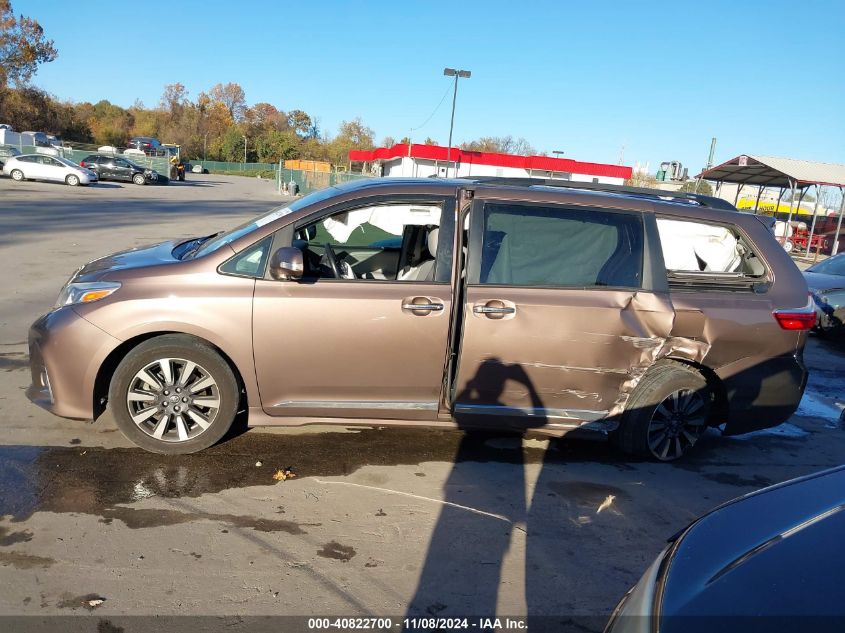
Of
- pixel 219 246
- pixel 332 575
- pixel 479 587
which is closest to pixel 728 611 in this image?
pixel 479 587

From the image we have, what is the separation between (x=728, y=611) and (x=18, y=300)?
348 inches

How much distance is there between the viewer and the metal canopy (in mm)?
23266

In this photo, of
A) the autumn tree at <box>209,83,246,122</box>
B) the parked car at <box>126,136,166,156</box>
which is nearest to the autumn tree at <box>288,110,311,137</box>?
the autumn tree at <box>209,83,246,122</box>

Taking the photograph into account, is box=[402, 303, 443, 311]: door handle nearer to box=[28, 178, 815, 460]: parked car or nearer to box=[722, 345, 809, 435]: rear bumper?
box=[28, 178, 815, 460]: parked car

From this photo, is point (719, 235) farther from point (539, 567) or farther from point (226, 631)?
point (226, 631)

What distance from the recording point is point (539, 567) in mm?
3381

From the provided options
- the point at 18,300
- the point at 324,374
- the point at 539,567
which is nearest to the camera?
the point at 539,567

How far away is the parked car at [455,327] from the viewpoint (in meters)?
4.14

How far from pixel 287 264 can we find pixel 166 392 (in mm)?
1166

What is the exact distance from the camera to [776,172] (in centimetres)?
2391

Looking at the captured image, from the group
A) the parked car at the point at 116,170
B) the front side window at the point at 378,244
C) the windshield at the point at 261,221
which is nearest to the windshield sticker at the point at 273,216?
→ the windshield at the point at 261,221

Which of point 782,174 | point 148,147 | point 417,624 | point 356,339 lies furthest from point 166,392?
point 148,147

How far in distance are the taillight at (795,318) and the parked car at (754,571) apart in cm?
255

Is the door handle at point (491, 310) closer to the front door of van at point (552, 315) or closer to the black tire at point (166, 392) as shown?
the front door of van at point (552, 315)
